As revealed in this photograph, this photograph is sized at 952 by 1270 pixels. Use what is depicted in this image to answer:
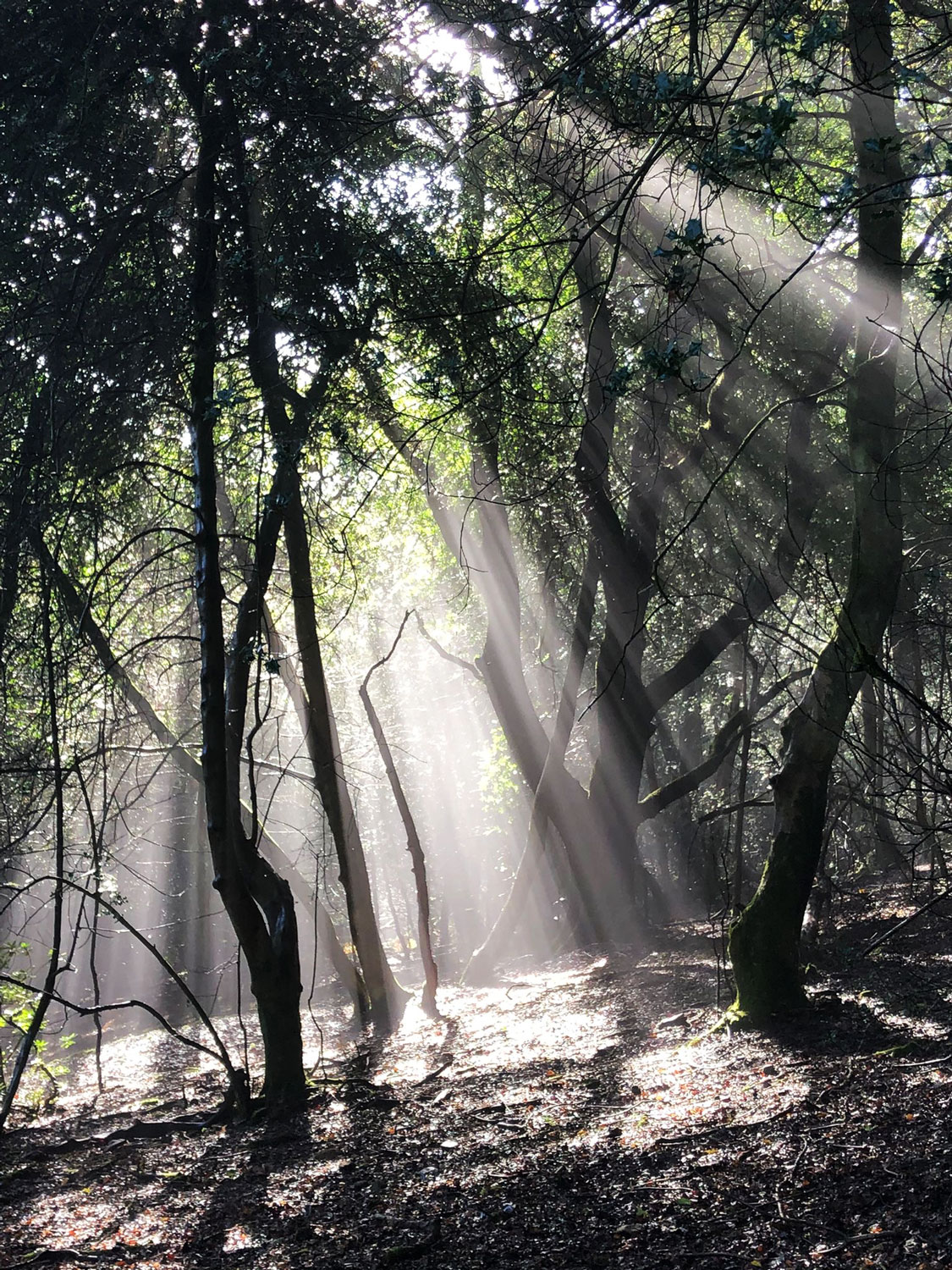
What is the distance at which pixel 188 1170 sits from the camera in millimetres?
4973

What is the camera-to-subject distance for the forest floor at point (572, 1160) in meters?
3.31

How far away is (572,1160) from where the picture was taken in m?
4.23

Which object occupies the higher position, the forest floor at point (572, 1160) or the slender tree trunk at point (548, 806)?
the slender tree trunk at point (548, 806)

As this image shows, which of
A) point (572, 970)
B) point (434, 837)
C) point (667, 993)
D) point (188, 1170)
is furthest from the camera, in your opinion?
point (434, 837)

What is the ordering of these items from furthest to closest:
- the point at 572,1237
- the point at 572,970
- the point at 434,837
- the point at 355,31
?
the point at 434,837 → the point at 572,970 → the point at 355,31 → the point at 572,1237

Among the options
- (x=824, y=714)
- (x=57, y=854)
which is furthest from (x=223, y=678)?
(x=824, y=714)

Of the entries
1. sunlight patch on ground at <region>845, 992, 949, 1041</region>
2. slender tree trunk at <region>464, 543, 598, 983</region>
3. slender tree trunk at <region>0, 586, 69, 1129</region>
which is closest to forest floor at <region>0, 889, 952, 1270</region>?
sunlight patch on ground at <region>845, 992, 949, 1041</region>

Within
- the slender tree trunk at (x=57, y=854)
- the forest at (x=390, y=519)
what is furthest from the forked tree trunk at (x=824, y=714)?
the slender tree trunk at (x=57, y=854)

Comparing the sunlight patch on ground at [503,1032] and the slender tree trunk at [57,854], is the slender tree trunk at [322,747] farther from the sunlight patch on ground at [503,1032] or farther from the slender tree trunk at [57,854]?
the slender tree trunk at [57,854]

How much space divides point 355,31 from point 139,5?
1359mm

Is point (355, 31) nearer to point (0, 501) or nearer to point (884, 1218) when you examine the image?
point (0, 501)

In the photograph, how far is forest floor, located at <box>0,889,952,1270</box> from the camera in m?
3.31

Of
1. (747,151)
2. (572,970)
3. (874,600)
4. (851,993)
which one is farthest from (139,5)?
(572,970)

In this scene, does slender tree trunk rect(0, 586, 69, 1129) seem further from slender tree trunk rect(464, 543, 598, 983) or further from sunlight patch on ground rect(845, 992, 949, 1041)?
slender tree trunk rect(464, 543, 598, 983)
